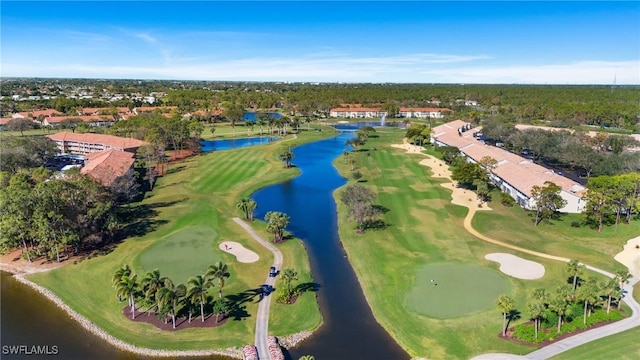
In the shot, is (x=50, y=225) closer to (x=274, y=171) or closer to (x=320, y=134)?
(x=274, y=171)

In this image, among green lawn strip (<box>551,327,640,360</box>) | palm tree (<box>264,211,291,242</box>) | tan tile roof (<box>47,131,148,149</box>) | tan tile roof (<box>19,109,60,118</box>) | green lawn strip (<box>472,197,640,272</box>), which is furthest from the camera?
tan tile roof (<box>19,109,60,118</box>)

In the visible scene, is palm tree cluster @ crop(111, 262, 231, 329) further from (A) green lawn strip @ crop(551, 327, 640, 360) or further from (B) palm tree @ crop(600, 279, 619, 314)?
(B) palm tree @ crop(600, 279, 619, 314)

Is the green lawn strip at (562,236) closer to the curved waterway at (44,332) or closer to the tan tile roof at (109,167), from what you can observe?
the curved waterway at (44,332)

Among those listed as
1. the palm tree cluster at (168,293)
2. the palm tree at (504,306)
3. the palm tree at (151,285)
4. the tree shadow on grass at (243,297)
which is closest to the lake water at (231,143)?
the tree shadow on grass at (243,297)

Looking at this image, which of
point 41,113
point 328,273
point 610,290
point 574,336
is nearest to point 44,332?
point 328,273

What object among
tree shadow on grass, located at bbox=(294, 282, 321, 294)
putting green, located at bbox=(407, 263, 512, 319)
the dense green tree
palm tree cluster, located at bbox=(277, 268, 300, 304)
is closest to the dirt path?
putting green, located at bbox=(407, 263, 512, 319)

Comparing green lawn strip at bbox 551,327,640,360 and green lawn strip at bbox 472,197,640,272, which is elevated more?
green lawn strip at bbox 472,197,640,272
